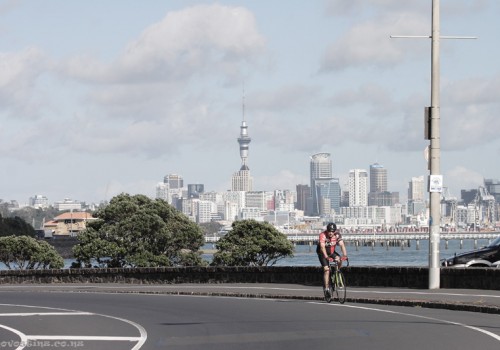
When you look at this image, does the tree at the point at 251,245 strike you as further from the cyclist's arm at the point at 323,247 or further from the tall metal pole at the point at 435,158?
the cyclist's arm at the point at 323,247

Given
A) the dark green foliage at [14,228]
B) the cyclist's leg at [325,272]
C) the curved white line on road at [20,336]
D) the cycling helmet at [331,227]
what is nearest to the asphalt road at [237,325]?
the curved white line on road at [20,336]

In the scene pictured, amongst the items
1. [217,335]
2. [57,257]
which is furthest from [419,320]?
[57,257]

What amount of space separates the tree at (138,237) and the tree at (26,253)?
4657 millimetres

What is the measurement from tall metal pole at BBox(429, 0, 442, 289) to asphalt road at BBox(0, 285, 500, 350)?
10.1 ft

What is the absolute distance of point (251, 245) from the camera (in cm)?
7406

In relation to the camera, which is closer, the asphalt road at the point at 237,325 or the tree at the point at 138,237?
the asphalt road at the point at 237,325

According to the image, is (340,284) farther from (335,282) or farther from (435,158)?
(435,158)

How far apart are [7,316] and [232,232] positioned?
1992 inches

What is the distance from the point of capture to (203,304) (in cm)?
2845

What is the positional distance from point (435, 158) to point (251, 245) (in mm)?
43765

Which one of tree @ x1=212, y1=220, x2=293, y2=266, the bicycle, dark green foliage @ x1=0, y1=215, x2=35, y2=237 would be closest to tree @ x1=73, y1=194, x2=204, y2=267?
tree @ x1=212, y1=220, x2=293, y2=266

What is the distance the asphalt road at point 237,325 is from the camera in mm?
18266

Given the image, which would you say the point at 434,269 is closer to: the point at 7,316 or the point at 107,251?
the point at 7,316

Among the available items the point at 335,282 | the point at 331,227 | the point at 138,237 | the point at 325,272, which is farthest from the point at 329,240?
the point at 138,237
